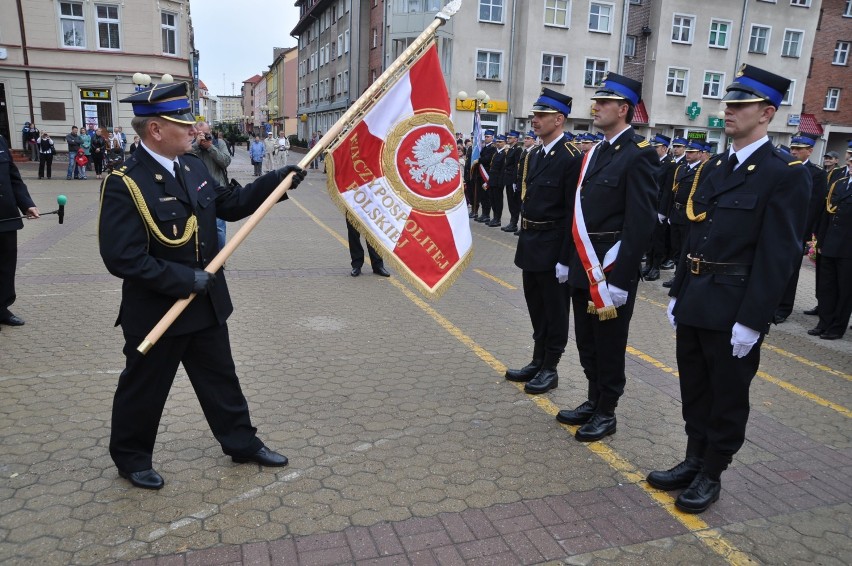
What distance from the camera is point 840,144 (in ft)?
143

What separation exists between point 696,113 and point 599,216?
124 ft

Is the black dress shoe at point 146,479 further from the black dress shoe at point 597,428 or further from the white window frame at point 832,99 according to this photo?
the white window frame at point 832,99

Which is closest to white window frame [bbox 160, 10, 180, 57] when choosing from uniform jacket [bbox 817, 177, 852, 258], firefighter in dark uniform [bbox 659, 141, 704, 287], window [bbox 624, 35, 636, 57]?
window [bbox 624, 35, 636, 57]

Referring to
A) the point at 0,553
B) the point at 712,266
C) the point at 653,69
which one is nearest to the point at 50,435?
the point at 0,553

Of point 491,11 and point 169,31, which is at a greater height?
point 491,11

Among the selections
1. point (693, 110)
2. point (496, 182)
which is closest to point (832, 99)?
point (693, 110)

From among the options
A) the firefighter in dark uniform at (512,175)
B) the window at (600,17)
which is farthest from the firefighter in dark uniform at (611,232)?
the window at (600,17)

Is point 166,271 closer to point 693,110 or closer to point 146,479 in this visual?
point 146,479

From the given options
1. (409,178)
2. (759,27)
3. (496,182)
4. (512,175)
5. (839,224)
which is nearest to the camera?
(409,178)

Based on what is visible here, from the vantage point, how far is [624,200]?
4.17m

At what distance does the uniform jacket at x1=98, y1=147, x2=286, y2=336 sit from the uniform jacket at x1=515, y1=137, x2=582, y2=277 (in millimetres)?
2246

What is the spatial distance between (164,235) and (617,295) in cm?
279

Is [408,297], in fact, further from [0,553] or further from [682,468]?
[0,553]

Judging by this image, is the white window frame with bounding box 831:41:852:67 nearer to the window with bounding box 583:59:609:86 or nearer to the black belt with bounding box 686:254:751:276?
the window with bounding box 583:59:609:86
